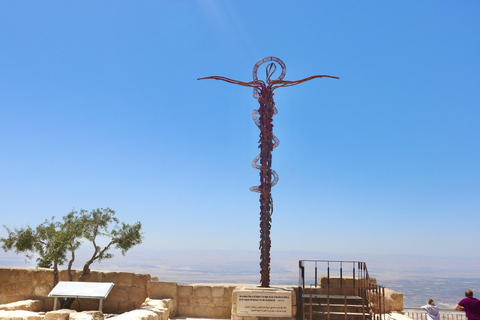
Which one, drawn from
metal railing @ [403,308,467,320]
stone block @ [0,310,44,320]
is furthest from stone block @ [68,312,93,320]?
metal railing @ [403,308,467,320]

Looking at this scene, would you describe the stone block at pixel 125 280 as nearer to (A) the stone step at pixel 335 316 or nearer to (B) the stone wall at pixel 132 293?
(B) the stone wall at pixel 132 293

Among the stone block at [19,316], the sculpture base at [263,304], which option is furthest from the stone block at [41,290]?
the sculpture base at [263,304]

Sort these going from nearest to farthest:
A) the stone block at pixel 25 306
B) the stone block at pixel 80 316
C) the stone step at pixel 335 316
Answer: the stone block at pixel 80 316
the stone step at pixel 335 316
the stone block at pixel 25 306

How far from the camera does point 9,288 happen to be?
1427 cm

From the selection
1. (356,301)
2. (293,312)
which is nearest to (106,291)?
(293,312)

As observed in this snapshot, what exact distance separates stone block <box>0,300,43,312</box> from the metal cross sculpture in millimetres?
7777

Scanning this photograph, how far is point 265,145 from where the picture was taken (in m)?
14.0

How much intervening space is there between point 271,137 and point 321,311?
599 centimetres

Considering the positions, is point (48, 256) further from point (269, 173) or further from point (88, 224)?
point (269, 173)

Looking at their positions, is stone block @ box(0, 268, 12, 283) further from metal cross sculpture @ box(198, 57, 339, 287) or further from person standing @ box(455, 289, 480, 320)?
person standing @ box(455, 289, 480, 320)

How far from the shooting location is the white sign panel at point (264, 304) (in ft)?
40.4

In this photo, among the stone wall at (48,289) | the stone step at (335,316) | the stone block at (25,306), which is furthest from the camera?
the stone wall at (48,289)

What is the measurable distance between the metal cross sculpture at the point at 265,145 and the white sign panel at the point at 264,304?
40.8 inches

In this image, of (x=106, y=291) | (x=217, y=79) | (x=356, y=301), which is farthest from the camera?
(x=217, y=79)
